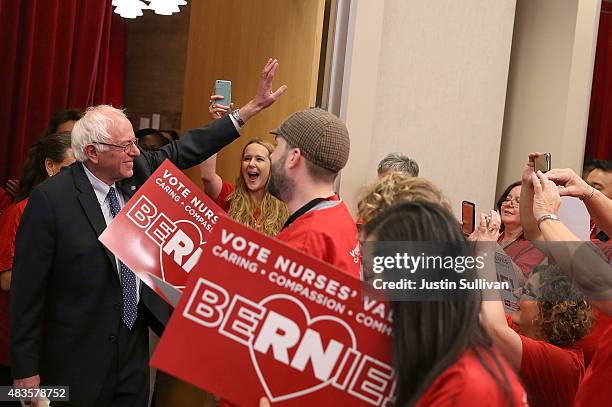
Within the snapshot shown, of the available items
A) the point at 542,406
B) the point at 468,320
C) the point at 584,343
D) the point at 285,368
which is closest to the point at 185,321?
the point at 285,368

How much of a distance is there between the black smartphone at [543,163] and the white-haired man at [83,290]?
4.71 ft

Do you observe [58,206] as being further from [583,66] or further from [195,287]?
Result: [583,66]

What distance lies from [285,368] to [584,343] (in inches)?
44.7

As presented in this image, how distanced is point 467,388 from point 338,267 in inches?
30.0

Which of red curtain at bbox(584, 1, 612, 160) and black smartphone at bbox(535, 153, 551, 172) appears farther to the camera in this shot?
red curtain at bbox(584, 1, 612, 160)

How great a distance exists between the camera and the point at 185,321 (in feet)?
5.37

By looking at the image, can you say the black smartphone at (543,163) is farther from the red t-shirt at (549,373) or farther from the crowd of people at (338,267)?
the red t-shirt at (549,373)

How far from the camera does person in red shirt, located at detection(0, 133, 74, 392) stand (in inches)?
138

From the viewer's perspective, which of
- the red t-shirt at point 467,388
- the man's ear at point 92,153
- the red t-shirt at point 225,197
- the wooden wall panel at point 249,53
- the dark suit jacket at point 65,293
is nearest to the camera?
the red t-shirt at point 467,388

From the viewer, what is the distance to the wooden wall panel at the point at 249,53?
4590mm

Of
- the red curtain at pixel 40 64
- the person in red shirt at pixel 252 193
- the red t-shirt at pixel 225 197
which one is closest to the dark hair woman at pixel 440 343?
the person in red shirt at pixel 252 193

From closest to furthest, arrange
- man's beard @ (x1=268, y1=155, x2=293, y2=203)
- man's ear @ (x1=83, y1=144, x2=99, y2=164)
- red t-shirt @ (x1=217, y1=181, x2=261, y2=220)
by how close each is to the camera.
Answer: man's beard @ (x1=268, y1=155, x2=293, y2=203) → man's ear @ (x1=83, y1=144, x2=99, y2=164) → red t-shirt @ (x1=217, y1=181, x2=261, y2=220)

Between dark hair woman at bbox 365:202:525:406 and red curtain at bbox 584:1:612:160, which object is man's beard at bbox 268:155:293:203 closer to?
dark hair woman at bbox 365:202:525:406

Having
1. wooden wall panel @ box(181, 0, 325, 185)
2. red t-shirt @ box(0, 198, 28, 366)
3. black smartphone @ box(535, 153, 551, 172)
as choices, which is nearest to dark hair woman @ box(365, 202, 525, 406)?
black smartphone @ box(535, 153, 551, 172)
